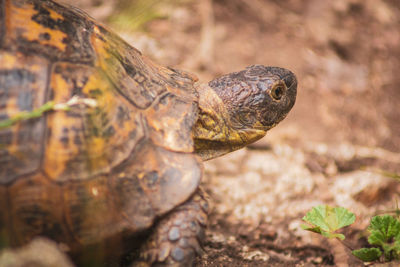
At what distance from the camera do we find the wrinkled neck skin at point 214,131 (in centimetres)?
313

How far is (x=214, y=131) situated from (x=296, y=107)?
281cm

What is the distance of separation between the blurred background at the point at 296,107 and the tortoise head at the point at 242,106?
0.81m

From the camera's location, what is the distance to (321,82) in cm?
618

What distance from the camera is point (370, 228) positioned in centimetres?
270

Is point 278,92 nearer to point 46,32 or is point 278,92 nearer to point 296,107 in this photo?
point 46,32

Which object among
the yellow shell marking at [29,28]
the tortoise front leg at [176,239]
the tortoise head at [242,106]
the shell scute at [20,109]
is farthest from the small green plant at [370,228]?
the yellow shell marking at [29,28]

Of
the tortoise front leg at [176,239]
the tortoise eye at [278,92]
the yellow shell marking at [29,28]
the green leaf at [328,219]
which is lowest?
the tortoise front leg at [176,239]

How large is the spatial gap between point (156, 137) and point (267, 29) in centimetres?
494

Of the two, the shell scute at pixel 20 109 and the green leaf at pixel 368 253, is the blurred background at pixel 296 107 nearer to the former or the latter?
the green leaf at pixel 368 253

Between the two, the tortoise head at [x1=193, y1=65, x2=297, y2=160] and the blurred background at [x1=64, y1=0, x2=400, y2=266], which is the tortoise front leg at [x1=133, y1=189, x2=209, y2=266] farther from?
the tortoise head at [x1=193, y1=65, x2=297, y2=160]

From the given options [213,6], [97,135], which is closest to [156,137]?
[97,135]

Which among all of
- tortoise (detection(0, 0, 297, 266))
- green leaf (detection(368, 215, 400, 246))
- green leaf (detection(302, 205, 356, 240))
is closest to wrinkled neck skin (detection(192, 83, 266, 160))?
tortoise (detection(0, 0, 297, 266))

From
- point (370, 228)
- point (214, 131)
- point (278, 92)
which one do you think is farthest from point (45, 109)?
point (370, 228)

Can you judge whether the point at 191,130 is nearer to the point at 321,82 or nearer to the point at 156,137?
the point at 156,137
